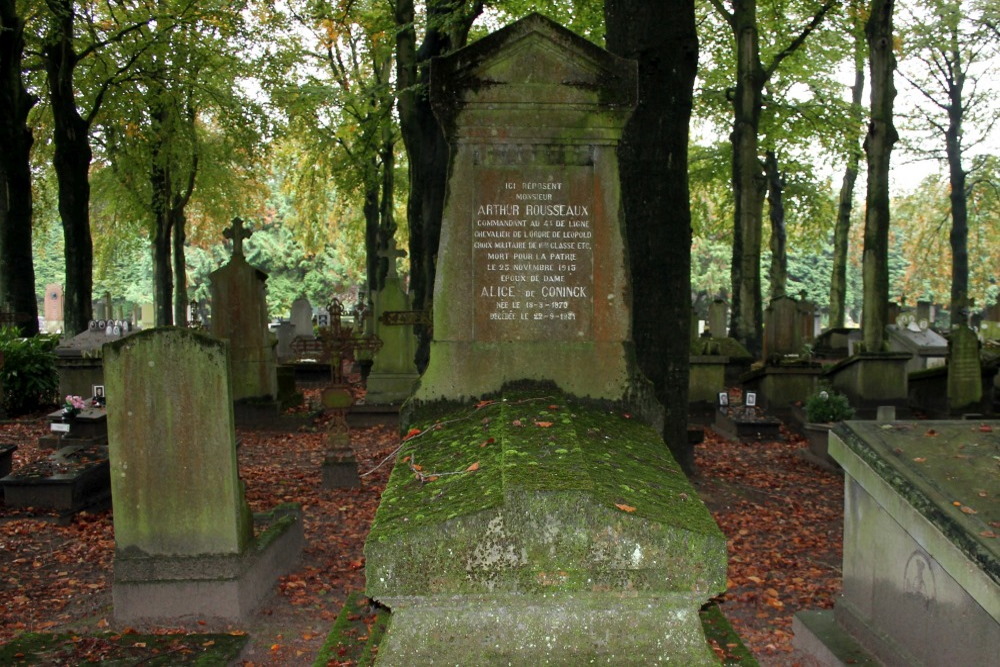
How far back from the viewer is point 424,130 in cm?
1527

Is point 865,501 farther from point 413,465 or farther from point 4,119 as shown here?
point 4,119

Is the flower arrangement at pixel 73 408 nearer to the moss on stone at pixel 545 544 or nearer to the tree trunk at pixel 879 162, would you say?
the moss on stone at pixel 545 544

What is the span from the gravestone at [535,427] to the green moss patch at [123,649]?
1.75m

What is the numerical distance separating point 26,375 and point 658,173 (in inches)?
463

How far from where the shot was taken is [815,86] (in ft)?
90.1

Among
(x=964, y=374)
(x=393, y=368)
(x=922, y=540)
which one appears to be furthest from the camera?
(x=393, y=368)

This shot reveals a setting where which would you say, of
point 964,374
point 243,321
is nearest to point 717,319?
point 964,374

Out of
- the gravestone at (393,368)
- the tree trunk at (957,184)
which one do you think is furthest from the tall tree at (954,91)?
the gravestone at (393,368)

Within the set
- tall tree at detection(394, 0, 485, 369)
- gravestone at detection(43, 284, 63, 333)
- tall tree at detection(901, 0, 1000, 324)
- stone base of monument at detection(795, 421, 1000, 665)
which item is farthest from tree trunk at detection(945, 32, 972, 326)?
gravestone at detection(43, 284, 63, 333)

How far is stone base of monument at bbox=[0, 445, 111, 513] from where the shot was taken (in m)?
8.01

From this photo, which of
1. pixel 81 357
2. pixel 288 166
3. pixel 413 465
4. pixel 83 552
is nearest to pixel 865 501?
pixel 413 465

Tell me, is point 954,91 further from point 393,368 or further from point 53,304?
point 53,304

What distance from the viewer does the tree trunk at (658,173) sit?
8.20 m

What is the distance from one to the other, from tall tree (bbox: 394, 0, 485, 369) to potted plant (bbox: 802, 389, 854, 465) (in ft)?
21.7
